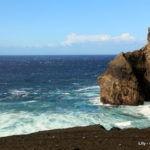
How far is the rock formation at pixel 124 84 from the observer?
51125 mm

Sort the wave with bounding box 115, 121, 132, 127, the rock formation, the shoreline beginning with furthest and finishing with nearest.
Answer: the rock formation → the wave with bounding box 115, 121, 132, 127 → the shoreline

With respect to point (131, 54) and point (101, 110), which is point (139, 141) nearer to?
point (101, 110)

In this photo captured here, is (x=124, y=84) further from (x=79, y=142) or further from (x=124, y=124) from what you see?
(x=79, y=142)

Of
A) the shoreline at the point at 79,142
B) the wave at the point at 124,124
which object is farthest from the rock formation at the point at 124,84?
the shoreline at the point at 79,142

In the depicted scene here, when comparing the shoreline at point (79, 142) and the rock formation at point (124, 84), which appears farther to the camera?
the rock formation at point (124, 84)

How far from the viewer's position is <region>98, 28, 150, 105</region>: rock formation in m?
51.1

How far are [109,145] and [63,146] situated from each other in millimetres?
2908

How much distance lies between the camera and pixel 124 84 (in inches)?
2020

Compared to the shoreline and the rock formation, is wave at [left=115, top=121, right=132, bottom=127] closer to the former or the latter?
the rock formation

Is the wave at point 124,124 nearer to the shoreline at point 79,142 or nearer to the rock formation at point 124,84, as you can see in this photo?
the rock formation at point 124,84

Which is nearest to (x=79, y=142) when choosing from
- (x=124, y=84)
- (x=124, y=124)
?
(x=124, y=124)

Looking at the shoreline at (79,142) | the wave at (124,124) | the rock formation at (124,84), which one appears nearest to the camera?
the shoreline at (79,142)

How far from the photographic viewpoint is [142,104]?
170 ft

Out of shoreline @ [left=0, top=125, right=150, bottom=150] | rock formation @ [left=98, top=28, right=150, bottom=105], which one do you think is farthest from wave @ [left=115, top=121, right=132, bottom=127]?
shoreline @ [left=0, top=125, right=150, bottom=150]
